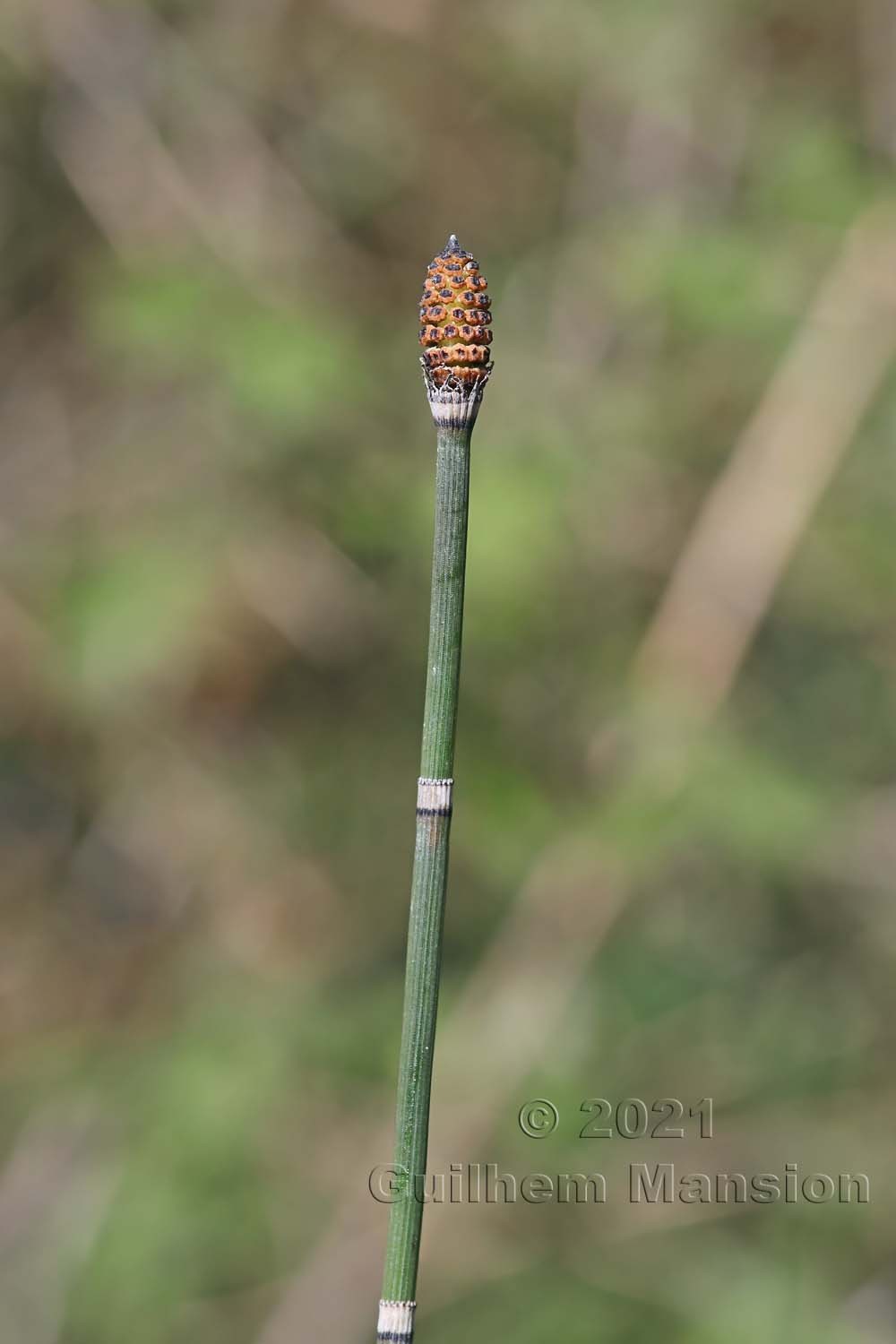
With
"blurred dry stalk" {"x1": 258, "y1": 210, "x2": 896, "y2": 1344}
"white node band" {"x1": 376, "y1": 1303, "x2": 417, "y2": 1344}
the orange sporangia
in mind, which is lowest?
"white node band" {"x1": 376, "y1": 1303, "x2": 417, "y2": 1344}

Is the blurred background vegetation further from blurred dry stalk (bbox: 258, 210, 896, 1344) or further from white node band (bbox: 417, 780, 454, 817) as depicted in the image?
white node band (bbox: 417, 780, 454, 817)

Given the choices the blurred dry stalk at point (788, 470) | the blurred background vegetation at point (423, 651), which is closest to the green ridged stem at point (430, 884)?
the blurred background vegetation at point (423, 651)

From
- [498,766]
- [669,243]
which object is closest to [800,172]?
[669,243]

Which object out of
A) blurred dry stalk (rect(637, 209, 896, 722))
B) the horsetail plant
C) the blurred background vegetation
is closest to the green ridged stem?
the horsetail plant

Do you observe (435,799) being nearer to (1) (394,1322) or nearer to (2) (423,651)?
(1) (394,1322)

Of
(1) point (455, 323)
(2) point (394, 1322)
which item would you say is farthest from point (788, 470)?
(2) point (394, 1322)
